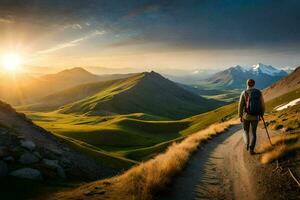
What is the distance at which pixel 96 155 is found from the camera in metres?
46.0

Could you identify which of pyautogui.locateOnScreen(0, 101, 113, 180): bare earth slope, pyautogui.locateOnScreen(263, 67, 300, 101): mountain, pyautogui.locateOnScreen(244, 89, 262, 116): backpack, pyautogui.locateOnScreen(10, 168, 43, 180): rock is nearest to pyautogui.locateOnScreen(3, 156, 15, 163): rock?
pyautogui.locateOnScreen(10, 168, 43, 180): rock

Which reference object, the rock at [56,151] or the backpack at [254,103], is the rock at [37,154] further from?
the backpack at [254,103]

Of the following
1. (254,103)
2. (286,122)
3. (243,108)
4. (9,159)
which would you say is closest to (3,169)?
(9,159)

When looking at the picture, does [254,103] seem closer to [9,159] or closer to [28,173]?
[28,173]

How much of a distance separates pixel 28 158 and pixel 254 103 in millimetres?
13773

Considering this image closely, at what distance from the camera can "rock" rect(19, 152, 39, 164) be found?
66.5 ft

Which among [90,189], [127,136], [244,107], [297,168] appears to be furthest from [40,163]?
[127,136]

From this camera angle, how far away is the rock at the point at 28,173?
18.5 m

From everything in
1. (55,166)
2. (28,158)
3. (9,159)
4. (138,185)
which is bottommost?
(138,185)

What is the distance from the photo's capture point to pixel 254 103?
1873 cm

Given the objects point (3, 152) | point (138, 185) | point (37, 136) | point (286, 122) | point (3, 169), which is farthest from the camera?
point (286, 122)

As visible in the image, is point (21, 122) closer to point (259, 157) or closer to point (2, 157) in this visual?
point (2, 157)

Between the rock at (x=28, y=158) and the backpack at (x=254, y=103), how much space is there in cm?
1316

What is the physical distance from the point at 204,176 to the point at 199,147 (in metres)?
9.41
